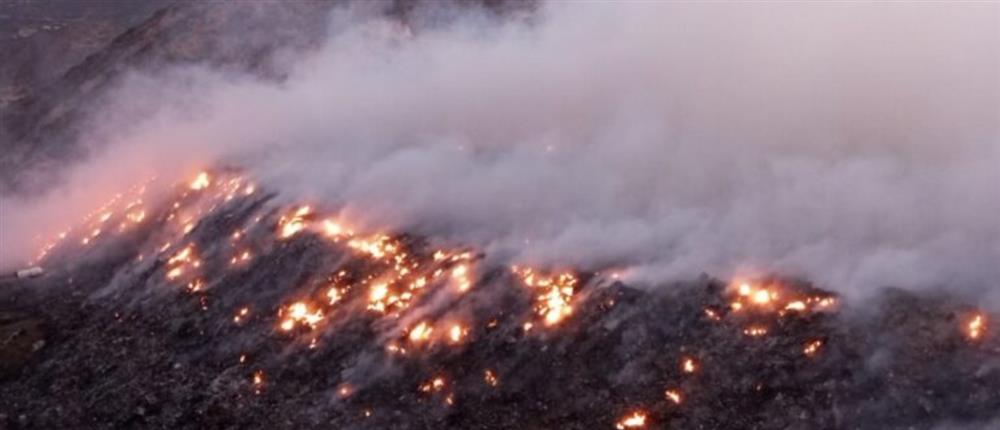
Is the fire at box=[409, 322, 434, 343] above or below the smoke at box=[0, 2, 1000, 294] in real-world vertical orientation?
below

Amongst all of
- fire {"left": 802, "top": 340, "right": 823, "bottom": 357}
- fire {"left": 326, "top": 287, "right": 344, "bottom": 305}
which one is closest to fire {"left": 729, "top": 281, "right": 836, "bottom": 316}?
fire {"left": 802, "top": 340, "right": 823, "bottom": 357}

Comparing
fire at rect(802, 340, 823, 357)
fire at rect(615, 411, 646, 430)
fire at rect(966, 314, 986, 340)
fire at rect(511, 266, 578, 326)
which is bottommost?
fire at rect(615, 411, 646, 430)

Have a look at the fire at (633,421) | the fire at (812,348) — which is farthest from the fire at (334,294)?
the fire at (812,348)

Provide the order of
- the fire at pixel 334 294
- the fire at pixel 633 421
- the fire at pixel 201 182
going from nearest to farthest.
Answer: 1. the fire at pixel 633 421
2. the fire at pixel 334 294
3. the fire at pixel 201 182

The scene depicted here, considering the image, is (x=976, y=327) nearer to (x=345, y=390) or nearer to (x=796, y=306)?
(x=796, y=306)

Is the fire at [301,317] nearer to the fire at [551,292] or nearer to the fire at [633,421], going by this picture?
the fire at [551,292]

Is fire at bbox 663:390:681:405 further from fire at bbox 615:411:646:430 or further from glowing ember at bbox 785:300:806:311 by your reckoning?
glowing ember at bbox 785:300:806:311

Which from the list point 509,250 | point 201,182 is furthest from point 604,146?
point 201,182
